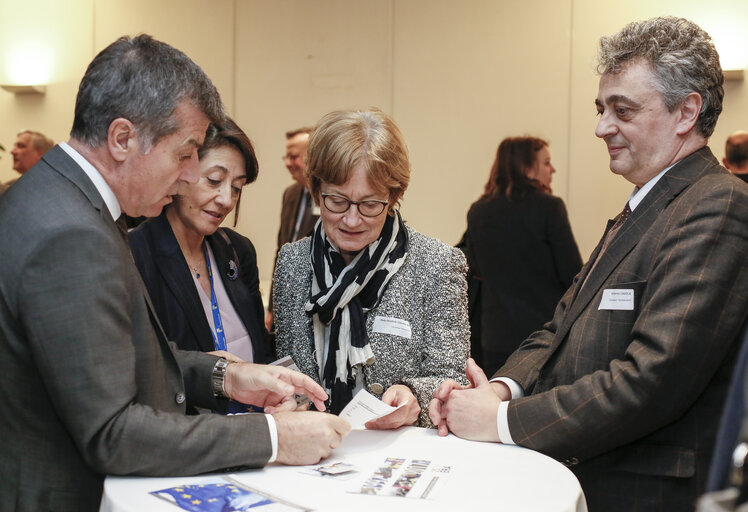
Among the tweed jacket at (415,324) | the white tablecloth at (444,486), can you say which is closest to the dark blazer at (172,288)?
the tweed jacket at (415,324)

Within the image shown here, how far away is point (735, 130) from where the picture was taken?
6.28m

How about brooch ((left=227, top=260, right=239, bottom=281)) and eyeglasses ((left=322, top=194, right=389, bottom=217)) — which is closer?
eyeglasses ((left=322, top=194, right=389, bottom=217))

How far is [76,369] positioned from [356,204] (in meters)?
1.18

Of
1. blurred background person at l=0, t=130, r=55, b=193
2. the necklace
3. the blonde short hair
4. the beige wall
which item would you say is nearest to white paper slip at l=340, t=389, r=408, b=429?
the blonde short hair

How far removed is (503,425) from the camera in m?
1.99

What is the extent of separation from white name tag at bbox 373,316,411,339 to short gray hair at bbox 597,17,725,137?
3.37 feet

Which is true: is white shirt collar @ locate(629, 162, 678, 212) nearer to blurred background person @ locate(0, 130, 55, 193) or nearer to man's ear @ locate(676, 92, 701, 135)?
man's ear @ locate(676, 92, 701, 135)

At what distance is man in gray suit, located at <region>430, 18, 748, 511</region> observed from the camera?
1.82m

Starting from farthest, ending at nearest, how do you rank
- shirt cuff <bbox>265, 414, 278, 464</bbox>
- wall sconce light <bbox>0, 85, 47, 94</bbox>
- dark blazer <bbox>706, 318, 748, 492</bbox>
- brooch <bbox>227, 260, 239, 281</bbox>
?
wall sconce light <bbox>0, 85, 47, 94</bbox>
brooch <bbox>227, 260, 239, 281</bbox>
shirt cuff <bbox>265, 414, 278, 464</bbox>
dark blazer <bbox>706, 318, 748, 492</bbox>

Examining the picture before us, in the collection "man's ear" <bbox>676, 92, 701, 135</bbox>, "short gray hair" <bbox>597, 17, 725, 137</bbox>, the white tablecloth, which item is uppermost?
"short gray hair" <bbox>597, 17, 725, 137</bbox>

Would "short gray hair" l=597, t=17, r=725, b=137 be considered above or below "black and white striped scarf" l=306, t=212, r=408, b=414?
above

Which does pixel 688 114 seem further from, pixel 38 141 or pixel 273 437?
pixel 38 141

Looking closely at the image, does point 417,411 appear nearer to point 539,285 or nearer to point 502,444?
point 502,444

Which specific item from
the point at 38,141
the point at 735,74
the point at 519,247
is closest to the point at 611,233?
the point at 519,247
